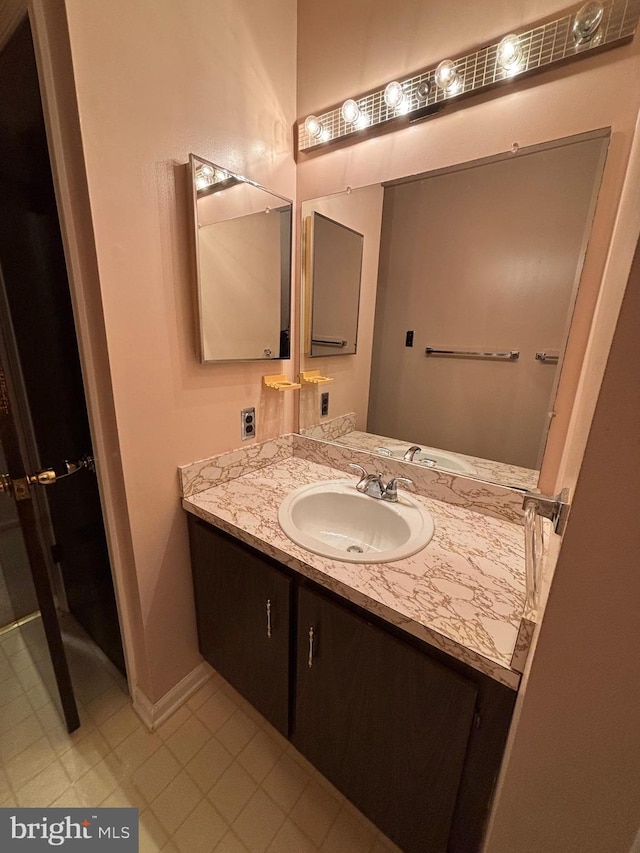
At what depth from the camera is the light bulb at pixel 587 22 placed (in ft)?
2.43

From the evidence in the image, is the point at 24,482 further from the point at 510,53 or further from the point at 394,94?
the point at 510,53

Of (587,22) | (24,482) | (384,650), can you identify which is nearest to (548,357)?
(587,22)

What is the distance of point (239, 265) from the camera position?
45.6 inches

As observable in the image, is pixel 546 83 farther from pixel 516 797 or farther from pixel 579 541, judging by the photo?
pixel 516 797

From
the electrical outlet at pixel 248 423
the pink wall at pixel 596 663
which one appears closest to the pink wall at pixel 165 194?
the electrical outlet at pixel 248 423

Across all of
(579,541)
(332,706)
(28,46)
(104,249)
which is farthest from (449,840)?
(28,46)

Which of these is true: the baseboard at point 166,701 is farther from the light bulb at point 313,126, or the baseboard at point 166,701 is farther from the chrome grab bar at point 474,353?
the light bulb at point 313,126

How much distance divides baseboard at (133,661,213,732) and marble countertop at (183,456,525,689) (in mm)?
735

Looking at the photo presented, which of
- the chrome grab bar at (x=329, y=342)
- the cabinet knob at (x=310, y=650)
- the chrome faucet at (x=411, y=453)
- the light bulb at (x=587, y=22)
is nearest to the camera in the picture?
the light bulb at (x=587, y=22)

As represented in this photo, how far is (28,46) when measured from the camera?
80 centimetres

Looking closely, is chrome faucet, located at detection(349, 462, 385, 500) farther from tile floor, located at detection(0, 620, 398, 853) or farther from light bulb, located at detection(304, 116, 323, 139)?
light bulb, located at detection(304, 116, 323, 139)

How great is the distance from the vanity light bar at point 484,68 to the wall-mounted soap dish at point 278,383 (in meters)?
0.84

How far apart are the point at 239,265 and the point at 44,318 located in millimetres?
640

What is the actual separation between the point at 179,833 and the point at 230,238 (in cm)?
179
